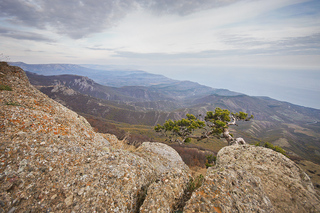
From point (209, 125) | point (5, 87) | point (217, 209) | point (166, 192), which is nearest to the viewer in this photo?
point (217, 209)

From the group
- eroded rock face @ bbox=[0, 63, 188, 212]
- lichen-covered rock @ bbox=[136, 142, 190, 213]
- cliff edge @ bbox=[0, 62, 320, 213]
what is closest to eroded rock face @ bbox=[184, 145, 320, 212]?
cliff edge @ bbox=[0, 62, 320, 213]

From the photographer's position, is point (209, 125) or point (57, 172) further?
point (209, 125)

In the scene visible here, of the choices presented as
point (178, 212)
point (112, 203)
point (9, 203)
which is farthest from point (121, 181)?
point (9, 203)

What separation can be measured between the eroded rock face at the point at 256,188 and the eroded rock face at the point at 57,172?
5.57 feet

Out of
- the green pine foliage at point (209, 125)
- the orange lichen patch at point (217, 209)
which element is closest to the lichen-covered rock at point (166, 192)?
the orange lichen patch at point (217, 209)

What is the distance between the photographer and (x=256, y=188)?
6.97m

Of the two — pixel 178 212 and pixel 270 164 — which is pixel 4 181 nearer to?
pixel 178 212

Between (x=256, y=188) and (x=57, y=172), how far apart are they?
1045cm

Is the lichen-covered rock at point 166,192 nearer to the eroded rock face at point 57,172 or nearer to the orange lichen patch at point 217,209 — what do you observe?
the eroded rock face at point 57,172

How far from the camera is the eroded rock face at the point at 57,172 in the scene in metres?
5.71

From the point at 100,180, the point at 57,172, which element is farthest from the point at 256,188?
the point at 57,172

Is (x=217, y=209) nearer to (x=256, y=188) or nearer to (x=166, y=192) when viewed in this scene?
(x=166, y=192)

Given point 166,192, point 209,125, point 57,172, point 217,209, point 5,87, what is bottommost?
point 209,125

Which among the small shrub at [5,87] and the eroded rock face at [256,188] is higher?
the small shrub at [5,87]
